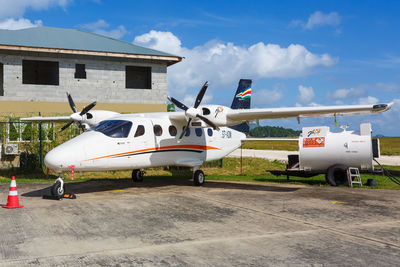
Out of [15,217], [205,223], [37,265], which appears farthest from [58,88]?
[37,265]

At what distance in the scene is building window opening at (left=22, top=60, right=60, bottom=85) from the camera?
113ft

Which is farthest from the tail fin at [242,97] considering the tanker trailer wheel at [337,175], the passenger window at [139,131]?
the passenger window at [139,131]

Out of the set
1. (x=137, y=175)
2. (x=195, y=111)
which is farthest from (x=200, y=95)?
(x=137, y=175)

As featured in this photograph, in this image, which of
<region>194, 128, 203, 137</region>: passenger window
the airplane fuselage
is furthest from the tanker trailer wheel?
<region>194, 128, 203, 137</region>: passenger window

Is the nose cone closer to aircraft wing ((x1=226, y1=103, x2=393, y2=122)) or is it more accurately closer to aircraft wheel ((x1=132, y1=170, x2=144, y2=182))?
aircraft wheel ((x1=132, y1=170, x2=144, y2=182))

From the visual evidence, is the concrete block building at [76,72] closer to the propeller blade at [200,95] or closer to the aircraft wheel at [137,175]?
the aircraft wheel at [137,175]

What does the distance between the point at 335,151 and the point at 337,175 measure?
1.22 m

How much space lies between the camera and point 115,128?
13812 millimetres

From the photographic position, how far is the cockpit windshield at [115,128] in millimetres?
13602

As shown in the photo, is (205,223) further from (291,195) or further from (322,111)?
(322,111)

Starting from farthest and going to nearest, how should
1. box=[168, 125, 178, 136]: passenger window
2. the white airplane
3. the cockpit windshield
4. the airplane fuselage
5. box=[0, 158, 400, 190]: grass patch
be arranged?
box=[0, 158, 400, 190]: grass patch, box=[168, 125, 178, 136]: passenger window, the cockpit windshield, the white airplane, the airplane fuselage

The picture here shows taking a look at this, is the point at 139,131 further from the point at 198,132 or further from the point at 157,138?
the point at 198,132

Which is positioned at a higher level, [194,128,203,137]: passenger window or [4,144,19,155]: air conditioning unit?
[194,128,203,137]: passenger window

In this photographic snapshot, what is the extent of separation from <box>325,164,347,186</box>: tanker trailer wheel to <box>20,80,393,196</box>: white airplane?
2823 millimetres
